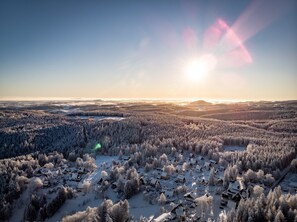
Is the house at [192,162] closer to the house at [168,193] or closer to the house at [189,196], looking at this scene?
the house at [168,193]

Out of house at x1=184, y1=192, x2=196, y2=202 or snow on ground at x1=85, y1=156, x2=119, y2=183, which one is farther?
snow on ground at x1=85, y1=156, x2=119, y2=183

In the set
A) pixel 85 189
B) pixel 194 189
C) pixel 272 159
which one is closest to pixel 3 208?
pixel 85 189

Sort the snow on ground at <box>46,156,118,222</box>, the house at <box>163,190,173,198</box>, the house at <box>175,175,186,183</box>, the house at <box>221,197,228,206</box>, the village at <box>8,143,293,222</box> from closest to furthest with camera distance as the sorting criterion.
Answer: the village at <box>8,143,293,222</box>, the house at <box>221,197,228,206</box>, the snow on ground at <box>46,156,118,222</box>, the house at <box>163,190,173,198</box>, the house at <box>175,175,186,183</box>

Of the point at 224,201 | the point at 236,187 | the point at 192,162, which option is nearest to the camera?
the point at 224,201

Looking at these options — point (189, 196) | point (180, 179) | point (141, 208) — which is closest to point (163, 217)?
point (141, 208)

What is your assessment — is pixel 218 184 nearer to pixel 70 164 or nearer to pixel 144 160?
pixel 144 160

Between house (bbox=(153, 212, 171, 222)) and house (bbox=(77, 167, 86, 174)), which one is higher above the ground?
house (bbox=(153, 212, 171, 222))

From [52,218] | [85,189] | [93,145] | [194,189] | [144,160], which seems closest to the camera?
[52,218]

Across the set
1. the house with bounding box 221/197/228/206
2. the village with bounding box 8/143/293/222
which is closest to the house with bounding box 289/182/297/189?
the village with bounding box 8/143/293/222

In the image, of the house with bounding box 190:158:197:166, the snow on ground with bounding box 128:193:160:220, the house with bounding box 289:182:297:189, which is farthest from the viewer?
the house with bounding box 190:158:197:166

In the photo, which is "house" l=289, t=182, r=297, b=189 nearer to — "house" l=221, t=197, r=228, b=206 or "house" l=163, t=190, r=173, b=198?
"house" l=221, t=197, r=228, b=206

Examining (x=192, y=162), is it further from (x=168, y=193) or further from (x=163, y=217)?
(x=163, y=217)
